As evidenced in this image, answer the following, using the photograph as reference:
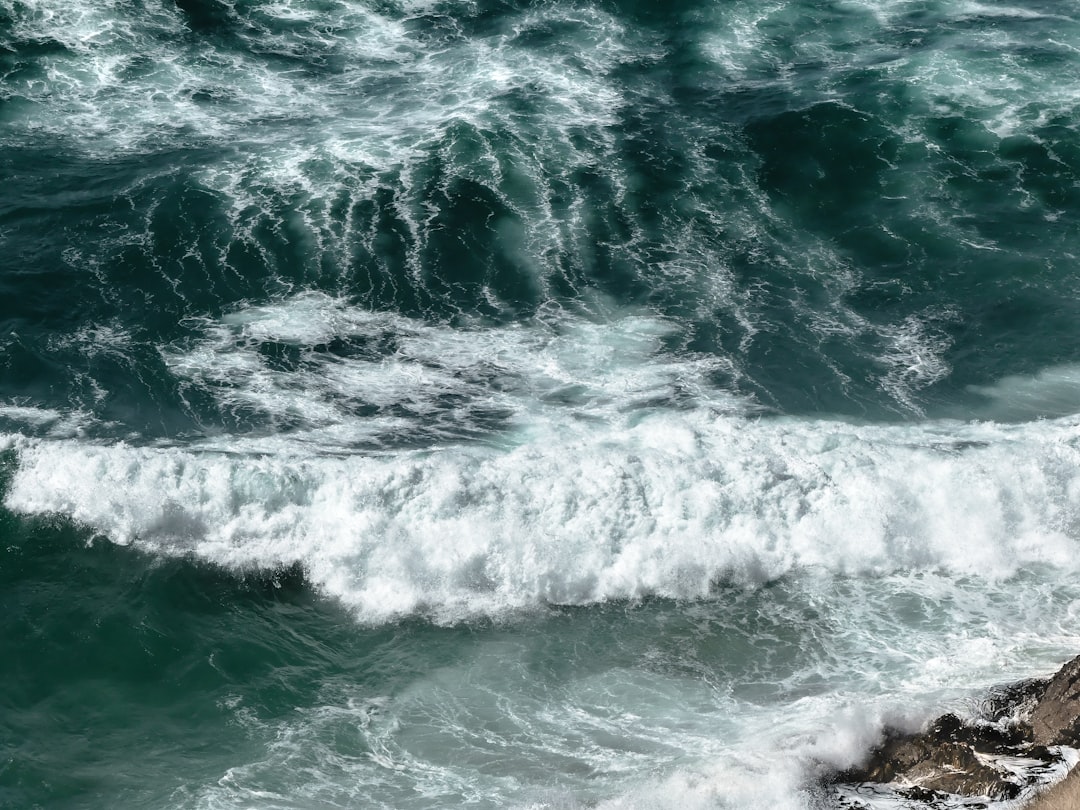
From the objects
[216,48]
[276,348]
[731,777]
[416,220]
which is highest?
[216,48]

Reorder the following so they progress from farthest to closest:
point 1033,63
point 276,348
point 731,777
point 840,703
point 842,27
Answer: point 842,27, point 1033,63, point 276,348, point 840,703, point 731,777

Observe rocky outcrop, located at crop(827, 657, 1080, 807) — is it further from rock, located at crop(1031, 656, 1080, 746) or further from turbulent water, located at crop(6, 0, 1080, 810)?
turbulent water, located at crop(6, 0, 1080, 810)

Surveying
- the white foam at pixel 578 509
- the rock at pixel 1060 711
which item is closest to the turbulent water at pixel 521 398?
the white foam at pixel 578 509

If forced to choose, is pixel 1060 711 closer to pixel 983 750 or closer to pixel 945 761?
pixel 983 750

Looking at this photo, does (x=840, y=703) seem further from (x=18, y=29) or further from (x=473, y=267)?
(x=18, y=29)

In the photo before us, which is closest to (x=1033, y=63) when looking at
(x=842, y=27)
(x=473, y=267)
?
(x=842, y=27)

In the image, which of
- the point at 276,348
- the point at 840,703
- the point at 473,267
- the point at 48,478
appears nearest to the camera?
the point at 840,703
